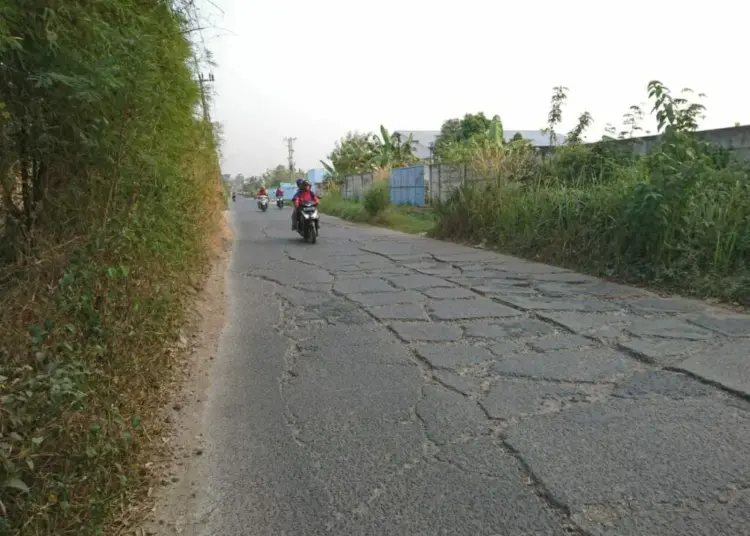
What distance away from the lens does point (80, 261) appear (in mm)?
3441

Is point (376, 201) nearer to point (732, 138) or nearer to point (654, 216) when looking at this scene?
point (732, 138)

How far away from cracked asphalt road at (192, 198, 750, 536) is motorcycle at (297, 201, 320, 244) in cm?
684

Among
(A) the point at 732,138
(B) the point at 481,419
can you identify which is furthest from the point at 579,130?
(B) the point at 481,419

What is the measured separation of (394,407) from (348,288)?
4.06 meters

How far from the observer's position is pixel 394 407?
3.71 metres

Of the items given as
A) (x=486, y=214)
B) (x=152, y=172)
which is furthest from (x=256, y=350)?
(x=486, y=214)

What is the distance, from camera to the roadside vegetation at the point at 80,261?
2.35 metres

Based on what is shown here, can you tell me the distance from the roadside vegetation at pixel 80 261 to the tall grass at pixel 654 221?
5919 mm

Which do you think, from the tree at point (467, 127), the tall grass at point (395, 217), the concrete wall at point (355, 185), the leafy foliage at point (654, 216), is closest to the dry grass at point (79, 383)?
the leafy foliage at point (654, 216)

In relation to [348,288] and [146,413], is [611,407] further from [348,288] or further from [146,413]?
[348,288]

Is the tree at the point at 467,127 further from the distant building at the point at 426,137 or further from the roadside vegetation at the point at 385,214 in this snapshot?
the roadside vegetation at the point at 385,214

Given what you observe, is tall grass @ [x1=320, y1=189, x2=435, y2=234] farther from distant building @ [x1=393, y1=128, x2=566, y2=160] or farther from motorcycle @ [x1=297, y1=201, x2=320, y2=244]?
distant building @ [x1=393, y1=128, x2=566, y2=160]

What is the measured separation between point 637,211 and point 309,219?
753 centimetres

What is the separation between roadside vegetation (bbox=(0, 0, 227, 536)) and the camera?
7.70 ft
